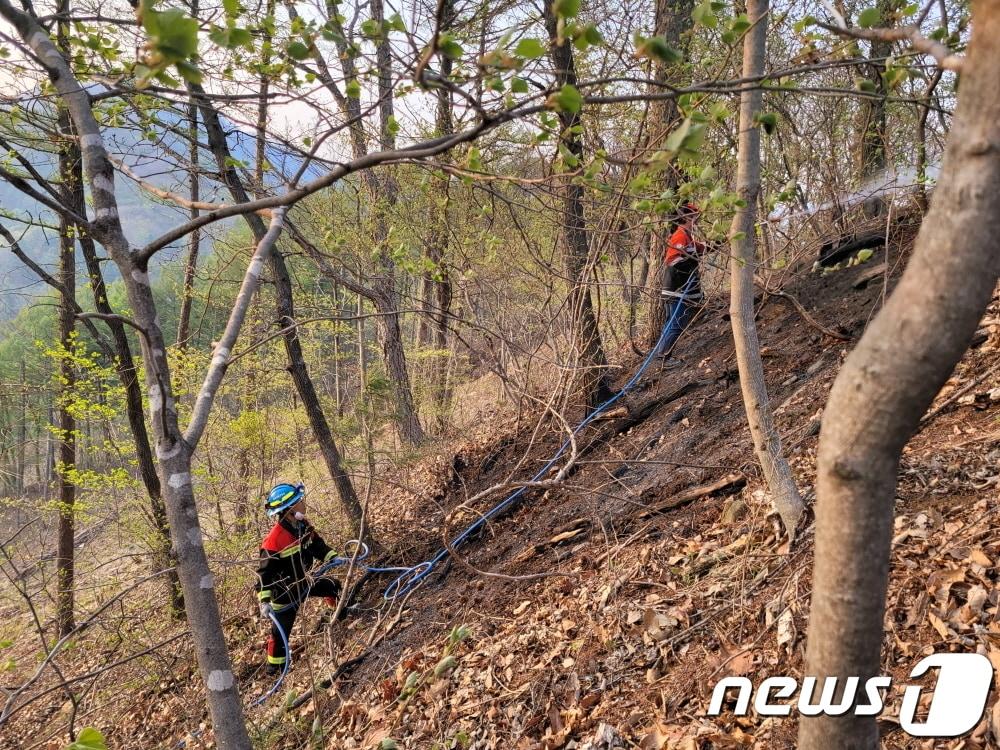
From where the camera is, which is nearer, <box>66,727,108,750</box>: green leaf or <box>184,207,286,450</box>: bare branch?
<box>66,727,108,750</box>: green leaf

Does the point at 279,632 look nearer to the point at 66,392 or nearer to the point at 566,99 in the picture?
the point at 66,392

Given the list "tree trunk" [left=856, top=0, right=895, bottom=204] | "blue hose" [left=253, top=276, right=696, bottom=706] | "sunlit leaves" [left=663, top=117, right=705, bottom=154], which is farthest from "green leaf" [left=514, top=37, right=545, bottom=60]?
"tree trunk" [left=856, top=0, right=895, bottom=204]

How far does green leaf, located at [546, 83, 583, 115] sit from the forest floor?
2003 mm

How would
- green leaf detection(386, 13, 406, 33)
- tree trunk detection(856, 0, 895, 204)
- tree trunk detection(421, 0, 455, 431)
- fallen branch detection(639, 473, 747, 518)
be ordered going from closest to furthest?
green leaf detection(386, 13, 406, 33) → fallen branch detection(639, 473, 747, 518) → tree trunk detection(856, 0, 895, 204) → tree trunk detection(421, 0, 455, 431)

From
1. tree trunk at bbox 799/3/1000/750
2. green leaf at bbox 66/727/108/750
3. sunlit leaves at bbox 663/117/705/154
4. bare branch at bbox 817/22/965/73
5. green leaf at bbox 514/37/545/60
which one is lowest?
green leaf at bbox 66/727/108/750

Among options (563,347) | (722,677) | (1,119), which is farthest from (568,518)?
(1,119)

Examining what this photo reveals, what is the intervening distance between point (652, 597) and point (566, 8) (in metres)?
3.32

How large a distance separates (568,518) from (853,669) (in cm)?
439

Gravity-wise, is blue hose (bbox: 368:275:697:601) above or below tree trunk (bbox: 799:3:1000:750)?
below

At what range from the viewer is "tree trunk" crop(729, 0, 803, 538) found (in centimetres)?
281

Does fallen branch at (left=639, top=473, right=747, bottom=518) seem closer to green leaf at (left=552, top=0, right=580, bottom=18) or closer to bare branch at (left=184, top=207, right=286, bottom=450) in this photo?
bare branch at (left=184, top=207, right=286, bottom=450)

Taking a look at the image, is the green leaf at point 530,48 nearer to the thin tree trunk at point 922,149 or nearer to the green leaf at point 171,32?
the green leaf at point 171,32

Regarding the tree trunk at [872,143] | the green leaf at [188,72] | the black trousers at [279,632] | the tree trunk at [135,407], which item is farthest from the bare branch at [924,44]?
the tree trunk at [135,407]

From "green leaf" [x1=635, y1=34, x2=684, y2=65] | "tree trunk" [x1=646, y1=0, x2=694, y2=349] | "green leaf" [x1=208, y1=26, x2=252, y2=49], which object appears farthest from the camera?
"tree trunk" [x1=646, y1=0, x2=694, y2=349]
